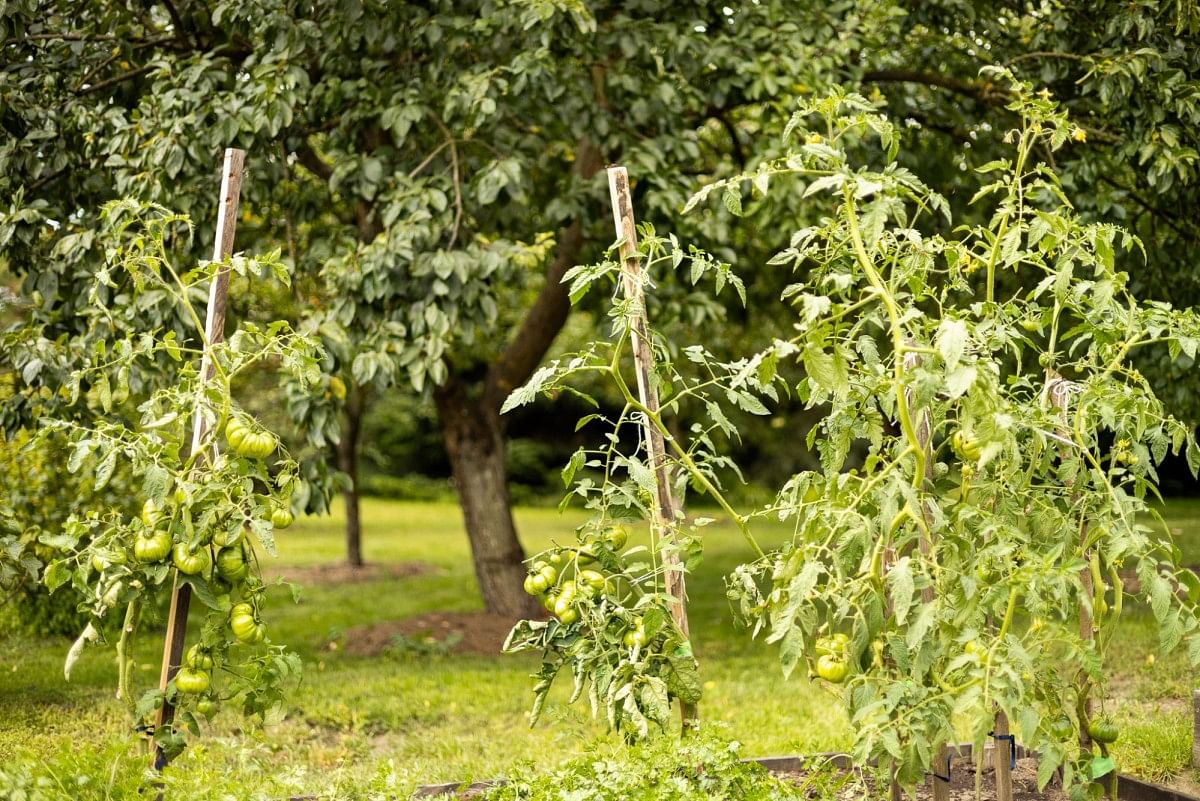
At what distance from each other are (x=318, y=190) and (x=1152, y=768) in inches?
194

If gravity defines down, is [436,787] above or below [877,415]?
below

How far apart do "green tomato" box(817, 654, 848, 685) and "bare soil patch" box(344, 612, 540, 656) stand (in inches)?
160

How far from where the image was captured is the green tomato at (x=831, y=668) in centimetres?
271

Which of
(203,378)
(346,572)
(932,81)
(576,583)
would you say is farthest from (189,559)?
(346,572)

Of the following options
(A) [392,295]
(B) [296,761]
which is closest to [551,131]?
(A) [392,295]

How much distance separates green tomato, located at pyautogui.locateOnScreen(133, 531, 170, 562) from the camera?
3049mm

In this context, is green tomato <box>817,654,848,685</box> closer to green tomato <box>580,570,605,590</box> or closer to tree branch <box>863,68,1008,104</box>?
green tomato <box>580,570,605,590</box>

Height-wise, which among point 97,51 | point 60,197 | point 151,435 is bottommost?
point 151,435

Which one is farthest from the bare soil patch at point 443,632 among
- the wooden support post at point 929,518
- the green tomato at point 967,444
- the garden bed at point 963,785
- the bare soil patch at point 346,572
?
the green tomato at point 967,444

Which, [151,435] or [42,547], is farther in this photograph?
[42,547]

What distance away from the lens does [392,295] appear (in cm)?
508

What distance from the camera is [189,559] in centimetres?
309

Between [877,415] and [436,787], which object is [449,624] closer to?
[436,787]

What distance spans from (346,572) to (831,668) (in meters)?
8.02
